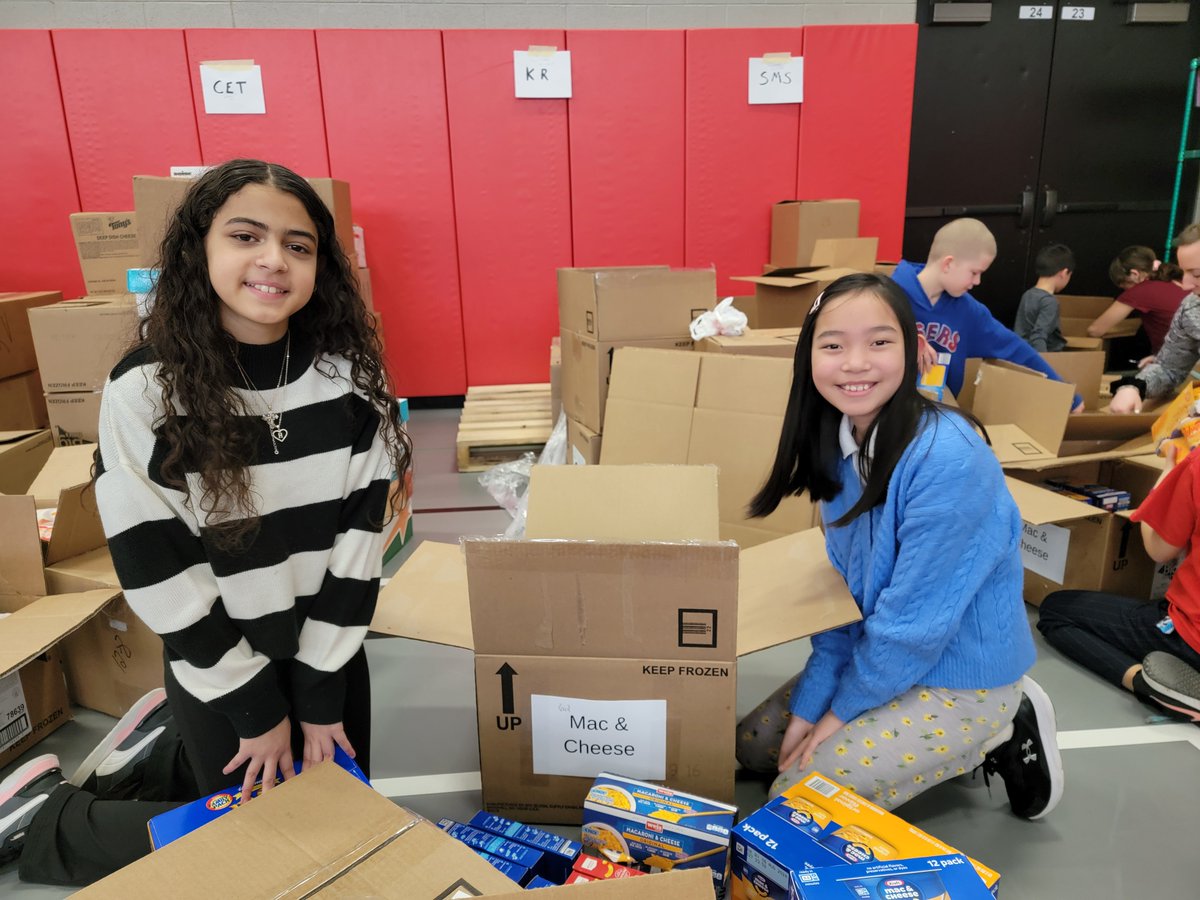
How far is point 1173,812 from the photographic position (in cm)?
146

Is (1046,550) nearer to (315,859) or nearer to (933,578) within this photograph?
(933,578)

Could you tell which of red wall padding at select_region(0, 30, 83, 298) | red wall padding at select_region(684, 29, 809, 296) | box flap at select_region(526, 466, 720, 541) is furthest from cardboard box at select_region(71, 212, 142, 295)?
red wall padding at select_region(684, 29, 809, 296)

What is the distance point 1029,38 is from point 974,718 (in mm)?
5075

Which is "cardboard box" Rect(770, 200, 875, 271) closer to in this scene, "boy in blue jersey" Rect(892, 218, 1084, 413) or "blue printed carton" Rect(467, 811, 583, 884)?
"boy in blue jersey" Rect(892, 218, 1084, 413)

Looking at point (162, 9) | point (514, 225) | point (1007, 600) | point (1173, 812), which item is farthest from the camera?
point (514, 225)

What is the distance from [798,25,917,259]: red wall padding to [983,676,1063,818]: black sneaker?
3781 millimetres

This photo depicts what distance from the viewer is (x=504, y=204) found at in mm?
4469

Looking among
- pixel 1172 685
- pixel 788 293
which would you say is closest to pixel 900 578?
pixel 1172 685

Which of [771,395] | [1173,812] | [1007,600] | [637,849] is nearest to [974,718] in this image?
[1007,600]

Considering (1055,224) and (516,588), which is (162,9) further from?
(1055,224)

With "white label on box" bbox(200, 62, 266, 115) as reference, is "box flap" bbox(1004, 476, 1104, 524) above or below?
below

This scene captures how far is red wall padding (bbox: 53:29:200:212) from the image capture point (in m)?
4.00

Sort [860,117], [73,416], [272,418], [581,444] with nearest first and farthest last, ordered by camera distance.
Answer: [272,418]
[73,416]
[581,444]
[860,117]

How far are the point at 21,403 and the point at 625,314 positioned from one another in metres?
2.39
